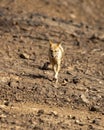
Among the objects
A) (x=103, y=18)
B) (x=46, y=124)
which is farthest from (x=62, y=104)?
(x=103, y=18)

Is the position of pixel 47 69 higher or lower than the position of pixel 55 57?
lower

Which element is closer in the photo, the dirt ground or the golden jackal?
the dirt ground

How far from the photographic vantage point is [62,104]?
11.1m

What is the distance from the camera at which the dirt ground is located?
408 inches

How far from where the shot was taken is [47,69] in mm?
12992

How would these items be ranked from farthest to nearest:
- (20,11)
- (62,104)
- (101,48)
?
1. (20,11)
2. (101,48)
3. (62,104)

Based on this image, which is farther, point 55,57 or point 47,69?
point 47,69

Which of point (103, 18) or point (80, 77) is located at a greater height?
point (103, 18)

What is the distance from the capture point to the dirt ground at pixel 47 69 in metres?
10.4

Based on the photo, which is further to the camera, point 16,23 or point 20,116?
point 16,23

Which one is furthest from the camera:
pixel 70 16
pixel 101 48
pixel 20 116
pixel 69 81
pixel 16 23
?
pixel 70 16

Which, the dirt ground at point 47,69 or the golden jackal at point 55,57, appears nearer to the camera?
the dirt ground at point 47,69

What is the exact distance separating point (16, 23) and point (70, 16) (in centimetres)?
345

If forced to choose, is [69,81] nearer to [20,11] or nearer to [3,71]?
[3,71]
